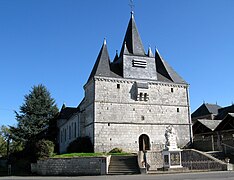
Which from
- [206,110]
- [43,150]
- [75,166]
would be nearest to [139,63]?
[43,150]

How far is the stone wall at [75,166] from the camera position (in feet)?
71.4

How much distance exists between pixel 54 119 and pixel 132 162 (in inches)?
1015

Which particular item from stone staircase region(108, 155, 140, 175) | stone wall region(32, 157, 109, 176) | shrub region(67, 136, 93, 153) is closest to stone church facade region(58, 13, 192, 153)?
shrub region(67, 136, 93, 153)

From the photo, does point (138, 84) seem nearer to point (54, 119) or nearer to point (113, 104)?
point (113, 104)

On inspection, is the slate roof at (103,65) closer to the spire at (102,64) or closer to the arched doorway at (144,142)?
the spire at (102,64)

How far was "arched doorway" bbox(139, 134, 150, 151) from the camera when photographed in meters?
31.4

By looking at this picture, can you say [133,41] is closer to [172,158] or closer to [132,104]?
[132,104]

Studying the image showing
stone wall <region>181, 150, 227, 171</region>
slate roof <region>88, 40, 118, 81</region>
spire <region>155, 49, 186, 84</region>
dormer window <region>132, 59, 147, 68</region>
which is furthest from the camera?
spire <region>155, 49, 186, 84</region>

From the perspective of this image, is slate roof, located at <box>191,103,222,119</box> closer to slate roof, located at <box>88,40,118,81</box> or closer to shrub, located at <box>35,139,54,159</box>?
slate roof, located at <box>88,40,118,81</box>

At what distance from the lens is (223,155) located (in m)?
25.8

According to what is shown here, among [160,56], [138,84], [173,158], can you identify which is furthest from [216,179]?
[160,56]

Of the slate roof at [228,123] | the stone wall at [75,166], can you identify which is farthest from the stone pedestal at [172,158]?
the slate roof at [228,123]

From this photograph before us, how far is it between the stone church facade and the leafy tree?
34.3 feet

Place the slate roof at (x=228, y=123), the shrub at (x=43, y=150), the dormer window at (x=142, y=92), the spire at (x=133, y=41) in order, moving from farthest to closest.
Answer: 1. the spire at (x=133, y=41)
2. the dormer window at (x=142, y=92)
3. the slate roof at (x=228, y=123)
4. the shrub at (x=43, y=150)
